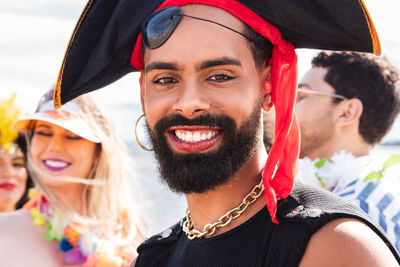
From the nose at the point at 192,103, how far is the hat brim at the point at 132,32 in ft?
1.13

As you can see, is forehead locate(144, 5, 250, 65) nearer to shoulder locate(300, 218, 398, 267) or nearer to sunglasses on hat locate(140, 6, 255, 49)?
sunglasses on hat locate(140, 6, 255, 49)

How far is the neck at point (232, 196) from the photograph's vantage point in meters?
1.77

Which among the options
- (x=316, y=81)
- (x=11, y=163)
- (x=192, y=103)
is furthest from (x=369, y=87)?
(x=11, y=163)

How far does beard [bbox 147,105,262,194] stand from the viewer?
175 centimetres

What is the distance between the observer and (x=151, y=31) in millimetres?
1857

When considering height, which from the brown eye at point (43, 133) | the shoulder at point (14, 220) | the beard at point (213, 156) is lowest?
the shoulder at point (14, 220)

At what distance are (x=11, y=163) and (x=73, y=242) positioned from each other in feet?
5.37

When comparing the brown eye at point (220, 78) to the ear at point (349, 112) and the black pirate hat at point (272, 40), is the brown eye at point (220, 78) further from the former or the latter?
the ear at point (349, 112)

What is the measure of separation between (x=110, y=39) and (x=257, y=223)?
0.90m

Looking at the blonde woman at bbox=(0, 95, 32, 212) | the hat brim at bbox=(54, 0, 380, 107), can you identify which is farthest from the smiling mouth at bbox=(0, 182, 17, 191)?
the hat brim at bbox=(54, 0, 380, 107)

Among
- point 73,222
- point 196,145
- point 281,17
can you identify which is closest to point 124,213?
point 73,222

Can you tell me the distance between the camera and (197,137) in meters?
1.77

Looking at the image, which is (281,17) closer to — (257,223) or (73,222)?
(257,223)

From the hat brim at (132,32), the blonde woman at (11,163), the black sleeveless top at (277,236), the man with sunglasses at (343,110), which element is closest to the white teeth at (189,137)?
the black sleeveless top at (277,236)
